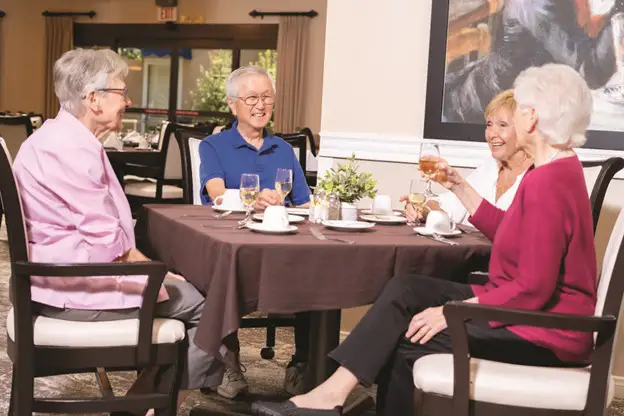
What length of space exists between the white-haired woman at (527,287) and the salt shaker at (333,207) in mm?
487

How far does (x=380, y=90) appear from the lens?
4.16 metres

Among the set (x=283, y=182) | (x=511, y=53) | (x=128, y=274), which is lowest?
(x=128, y=274)

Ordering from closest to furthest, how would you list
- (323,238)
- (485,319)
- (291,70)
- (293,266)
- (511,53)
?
1. (485,319)
2. (293,266)
3. (323,238)
4. (511,53)
5. (291,70)

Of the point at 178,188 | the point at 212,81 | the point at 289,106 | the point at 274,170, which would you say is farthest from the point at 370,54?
the point at 212,81

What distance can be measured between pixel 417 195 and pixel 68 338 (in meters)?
1.27

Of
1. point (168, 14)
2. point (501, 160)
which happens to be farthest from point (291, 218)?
point (168, 14)

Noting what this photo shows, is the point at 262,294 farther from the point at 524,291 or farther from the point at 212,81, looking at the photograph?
the point at 212,81

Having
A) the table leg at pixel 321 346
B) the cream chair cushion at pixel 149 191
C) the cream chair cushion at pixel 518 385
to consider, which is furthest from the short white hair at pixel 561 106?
the cream chair cushion at pixel 149 191

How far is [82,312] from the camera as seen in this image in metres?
2.49

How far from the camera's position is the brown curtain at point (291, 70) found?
40.4 ft

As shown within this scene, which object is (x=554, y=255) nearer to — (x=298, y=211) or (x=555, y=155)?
(x=555, y=155)

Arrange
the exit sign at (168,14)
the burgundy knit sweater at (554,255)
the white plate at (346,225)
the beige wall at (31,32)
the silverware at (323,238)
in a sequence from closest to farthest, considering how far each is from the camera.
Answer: the burgundy knit sweater at (554,255)
the silverware at (323,238)
the white plate at (346,225)
the exit sign at (168,14)
the beige wall at (31,32)

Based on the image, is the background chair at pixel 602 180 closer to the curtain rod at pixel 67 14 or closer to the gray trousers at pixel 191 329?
the gray trousers at pixel 191 329

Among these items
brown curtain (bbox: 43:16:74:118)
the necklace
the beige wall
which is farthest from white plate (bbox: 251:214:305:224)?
brown curtain (bbox: 43:16:74:118)
